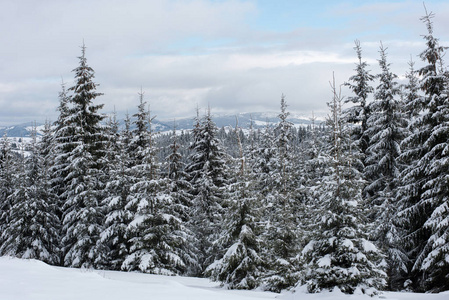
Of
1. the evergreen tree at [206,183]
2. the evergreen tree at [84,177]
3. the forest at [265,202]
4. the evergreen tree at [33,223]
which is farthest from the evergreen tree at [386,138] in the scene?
the evergreen tree at [33,223]

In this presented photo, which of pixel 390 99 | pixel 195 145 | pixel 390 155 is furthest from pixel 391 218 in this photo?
pixel 195 145

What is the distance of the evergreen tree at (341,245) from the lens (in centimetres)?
1173

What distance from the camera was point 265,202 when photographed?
904 inches

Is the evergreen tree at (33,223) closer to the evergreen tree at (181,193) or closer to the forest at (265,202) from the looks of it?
the forest at (265,202)

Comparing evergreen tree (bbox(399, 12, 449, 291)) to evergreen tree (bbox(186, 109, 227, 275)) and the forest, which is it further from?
evergreen tree (bbox(186, 109, 227, 275))

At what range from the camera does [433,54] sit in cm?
1791

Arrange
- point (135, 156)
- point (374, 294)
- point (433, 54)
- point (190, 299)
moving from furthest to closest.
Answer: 1. point (135, 156)
2. point (433, 54)
3. point (374, 294)
4. point (190, 299)

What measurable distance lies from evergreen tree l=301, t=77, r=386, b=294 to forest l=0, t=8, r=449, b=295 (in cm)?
5

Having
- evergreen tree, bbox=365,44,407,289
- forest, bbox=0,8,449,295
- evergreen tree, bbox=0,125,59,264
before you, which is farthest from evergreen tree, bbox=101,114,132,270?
evergreen tree, bbox=365,44,407,289

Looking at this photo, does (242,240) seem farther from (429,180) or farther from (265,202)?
(429,180)

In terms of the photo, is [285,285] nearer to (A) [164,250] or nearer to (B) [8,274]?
(A) [164,250]

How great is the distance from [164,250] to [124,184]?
6058 millimetres

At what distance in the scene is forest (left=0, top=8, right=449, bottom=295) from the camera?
42.8 feet

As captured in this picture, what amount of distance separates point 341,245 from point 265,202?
11.3m
